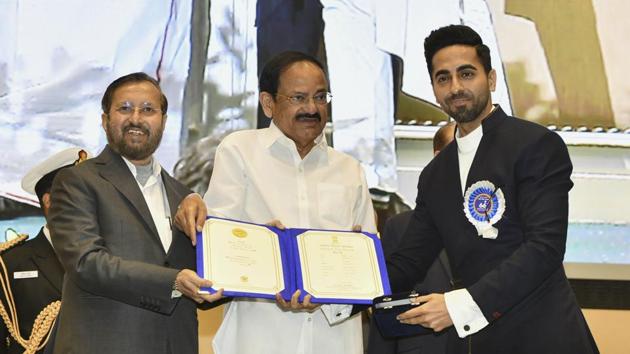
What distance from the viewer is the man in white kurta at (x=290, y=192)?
3090mm

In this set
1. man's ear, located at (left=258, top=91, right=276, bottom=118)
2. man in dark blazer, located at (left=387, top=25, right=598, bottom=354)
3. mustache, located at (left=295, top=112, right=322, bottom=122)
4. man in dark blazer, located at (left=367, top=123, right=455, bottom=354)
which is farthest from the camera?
man in dark blazer, located at (left=367, top=123, right=455, bottom=354)

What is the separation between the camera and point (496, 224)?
8.87ft

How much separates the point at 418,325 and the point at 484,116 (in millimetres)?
703

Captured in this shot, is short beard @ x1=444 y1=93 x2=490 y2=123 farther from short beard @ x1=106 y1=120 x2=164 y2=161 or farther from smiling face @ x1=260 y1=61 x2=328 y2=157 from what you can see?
short beard @ x1=106 y1=120 x2=164 y2=161

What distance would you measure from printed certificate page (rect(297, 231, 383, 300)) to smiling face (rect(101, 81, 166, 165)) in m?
0.59

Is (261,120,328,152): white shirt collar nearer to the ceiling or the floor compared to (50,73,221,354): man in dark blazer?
nearer to the ceiling

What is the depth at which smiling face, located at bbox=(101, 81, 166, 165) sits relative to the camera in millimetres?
2979

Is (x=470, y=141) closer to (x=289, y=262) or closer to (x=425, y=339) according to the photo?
(x=289, y=262)

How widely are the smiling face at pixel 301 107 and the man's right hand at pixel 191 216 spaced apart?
0.49 m

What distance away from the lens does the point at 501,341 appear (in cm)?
266

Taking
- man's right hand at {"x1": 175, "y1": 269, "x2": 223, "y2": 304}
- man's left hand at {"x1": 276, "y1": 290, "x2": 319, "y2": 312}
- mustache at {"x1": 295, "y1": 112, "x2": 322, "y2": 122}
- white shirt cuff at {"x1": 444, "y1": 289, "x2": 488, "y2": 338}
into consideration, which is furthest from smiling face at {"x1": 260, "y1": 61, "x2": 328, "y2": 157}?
white shirt cuff at {"x1": 444, "y1": 289, "x2": 488, "y2": 338}

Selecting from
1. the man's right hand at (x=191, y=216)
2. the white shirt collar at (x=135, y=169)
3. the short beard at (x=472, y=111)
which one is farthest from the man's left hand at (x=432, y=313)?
the white shirt collar at (x=135, y=169)

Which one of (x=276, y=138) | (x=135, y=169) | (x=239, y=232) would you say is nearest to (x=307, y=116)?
(x=276, y=138)

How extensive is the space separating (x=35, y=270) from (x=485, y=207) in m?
2.00
